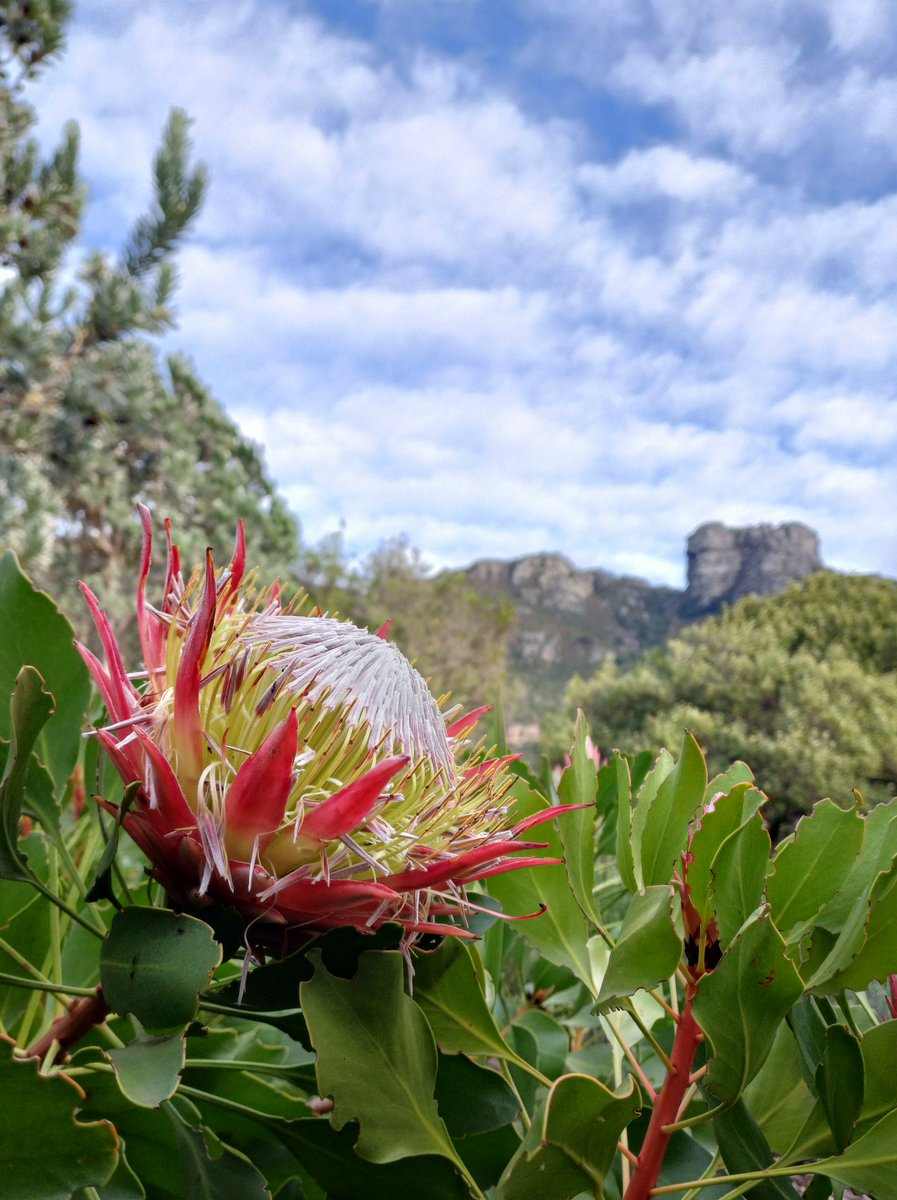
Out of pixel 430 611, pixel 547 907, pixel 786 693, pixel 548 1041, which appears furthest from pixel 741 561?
pixel 547 907

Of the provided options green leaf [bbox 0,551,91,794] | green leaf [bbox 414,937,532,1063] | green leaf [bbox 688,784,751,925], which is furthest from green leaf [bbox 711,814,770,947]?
green leaf [bbox 0,551,91,794]

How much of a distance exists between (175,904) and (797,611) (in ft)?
46.7

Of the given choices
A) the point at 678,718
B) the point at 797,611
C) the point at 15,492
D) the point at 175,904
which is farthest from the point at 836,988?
the point at 797,611

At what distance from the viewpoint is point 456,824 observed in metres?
0.53

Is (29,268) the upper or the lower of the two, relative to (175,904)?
upper

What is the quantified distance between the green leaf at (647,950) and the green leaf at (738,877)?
3 cm

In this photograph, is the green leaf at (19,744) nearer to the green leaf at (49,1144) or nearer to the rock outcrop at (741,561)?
the green leaf at (49,1144)

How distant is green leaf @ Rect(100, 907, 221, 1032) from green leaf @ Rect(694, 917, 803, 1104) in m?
0.23

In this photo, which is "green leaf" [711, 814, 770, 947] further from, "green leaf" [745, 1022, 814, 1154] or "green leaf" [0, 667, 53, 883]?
"green leaf" [0, 667, 53, 883]

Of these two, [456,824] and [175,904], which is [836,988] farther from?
[175,904]

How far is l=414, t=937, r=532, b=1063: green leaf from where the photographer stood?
0.45 m

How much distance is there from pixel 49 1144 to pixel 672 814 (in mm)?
334

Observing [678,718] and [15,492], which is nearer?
[15,492]

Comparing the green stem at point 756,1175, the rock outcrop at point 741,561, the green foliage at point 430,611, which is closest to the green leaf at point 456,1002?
the green stem at point 756,1175
